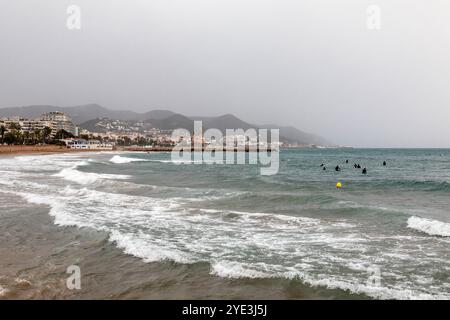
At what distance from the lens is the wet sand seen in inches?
279

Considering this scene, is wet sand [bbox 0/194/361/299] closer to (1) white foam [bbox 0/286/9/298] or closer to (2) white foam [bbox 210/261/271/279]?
(1) white foam [bbox 0/286/9/298]

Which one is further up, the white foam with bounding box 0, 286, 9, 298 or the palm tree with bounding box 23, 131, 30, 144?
the palm tree with bounding box 23, 131, 30, 144

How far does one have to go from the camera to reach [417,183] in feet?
104

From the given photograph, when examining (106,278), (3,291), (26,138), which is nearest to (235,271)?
(106,278)

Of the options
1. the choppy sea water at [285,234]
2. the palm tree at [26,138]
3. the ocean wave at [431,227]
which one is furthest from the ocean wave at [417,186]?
the palm tree at [26,138]

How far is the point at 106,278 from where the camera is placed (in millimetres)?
8031

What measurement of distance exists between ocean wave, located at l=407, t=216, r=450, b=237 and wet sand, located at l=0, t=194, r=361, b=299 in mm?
7086

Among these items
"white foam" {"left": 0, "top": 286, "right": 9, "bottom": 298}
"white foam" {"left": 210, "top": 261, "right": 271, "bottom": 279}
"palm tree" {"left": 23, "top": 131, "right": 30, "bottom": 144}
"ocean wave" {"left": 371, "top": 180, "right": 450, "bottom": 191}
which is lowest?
"ocean wave" {"left": 371, "top": 180, "right": 450, "bottom": 191}

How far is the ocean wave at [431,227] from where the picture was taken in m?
12.3

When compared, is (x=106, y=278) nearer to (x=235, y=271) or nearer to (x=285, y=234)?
(x=235, y=271)

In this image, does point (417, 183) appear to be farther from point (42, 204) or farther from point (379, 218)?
point (42, 204)

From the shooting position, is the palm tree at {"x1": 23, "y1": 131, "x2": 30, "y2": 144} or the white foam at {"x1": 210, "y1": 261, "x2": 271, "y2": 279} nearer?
the white foam at {"x1": 210, "y1": 261, "x2": 271, "y2": 279}

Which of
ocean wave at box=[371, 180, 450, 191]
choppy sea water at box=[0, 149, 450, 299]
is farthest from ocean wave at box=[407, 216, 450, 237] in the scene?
ocean wave at box=[371, 180, 450, 191]

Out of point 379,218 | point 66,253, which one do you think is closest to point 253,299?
point 66,253
